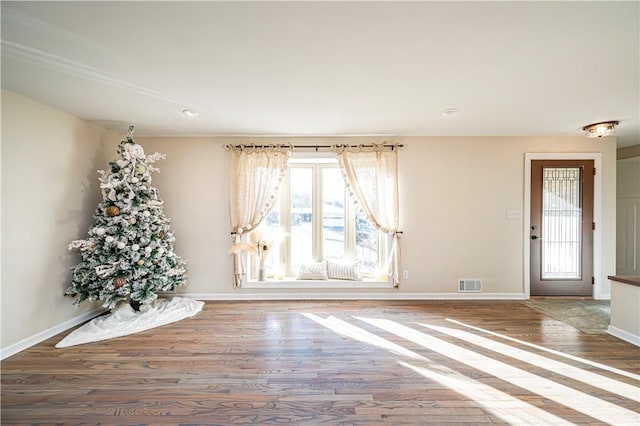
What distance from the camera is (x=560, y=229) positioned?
3.98 meters

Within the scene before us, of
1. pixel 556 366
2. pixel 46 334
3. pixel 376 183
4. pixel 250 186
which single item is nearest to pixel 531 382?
pixel 556 366

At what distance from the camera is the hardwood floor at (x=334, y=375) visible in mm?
1745

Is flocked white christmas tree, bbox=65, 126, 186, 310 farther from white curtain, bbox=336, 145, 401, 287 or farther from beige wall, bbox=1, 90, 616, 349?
white curtain, bbox=336, 145, 401, 287

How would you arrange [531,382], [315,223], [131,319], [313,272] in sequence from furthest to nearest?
[315,223]
[313,272]
[131,319]
[531,382]

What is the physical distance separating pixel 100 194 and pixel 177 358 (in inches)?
96.1

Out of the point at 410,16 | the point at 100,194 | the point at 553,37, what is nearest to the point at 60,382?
the point at 100,194

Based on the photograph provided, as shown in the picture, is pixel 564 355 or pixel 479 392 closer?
pixel 479 392

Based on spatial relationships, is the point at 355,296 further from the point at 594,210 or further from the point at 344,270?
the point at 594,210

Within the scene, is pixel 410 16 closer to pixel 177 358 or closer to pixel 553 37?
pixel 553 37

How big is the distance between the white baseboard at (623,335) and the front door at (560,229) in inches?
45.4

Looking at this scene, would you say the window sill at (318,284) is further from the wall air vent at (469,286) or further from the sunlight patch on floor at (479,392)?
the sunlight patch on floor at (479,392)

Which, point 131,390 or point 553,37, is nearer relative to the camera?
point 553,37

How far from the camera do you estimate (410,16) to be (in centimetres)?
152

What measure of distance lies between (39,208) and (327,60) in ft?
10.6
